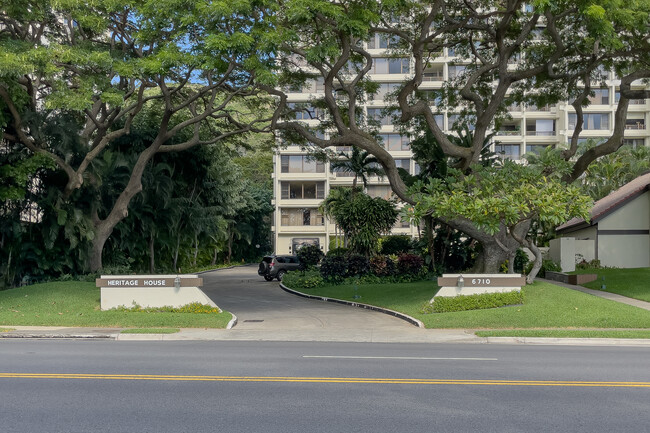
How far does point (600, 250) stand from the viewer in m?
34.3

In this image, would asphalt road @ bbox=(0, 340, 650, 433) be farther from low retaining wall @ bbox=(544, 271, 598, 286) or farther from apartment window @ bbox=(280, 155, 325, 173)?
apartment window @ bbox=(280, 155, 325, 173)

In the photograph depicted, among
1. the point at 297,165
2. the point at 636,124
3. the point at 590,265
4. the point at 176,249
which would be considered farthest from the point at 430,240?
the point at 636,124

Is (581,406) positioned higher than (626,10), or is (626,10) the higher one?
(626,10)

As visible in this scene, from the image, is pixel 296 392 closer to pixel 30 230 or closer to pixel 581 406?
pixel 581 406

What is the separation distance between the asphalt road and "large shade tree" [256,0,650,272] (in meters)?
8.80

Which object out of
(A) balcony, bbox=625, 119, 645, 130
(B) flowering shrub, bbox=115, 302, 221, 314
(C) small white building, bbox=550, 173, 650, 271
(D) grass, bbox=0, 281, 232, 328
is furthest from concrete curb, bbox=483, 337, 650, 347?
(A) balcony, bbox=625, 119, 645, 130

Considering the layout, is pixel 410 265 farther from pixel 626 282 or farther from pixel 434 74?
pixel 434 74

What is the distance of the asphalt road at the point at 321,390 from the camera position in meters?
7.21

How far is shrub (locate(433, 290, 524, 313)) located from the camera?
19734mm

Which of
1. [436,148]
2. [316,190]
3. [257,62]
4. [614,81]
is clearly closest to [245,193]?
[316,190]

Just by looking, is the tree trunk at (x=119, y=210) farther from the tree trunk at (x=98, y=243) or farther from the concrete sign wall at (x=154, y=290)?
the concrete sign wall at (x=154, y=290)

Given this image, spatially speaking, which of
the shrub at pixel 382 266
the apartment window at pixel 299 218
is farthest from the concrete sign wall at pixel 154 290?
the apartment window at pixel 299 218

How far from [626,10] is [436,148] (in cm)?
1245

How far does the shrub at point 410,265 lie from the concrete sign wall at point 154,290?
13136 mm
